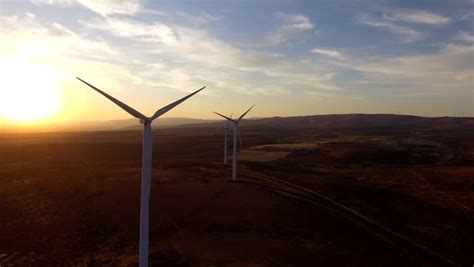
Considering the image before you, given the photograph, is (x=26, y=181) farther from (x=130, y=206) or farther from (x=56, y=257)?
(x=56, y=257)

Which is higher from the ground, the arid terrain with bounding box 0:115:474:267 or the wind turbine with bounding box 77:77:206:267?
the wind turbine with bounding box 77:77:206:267

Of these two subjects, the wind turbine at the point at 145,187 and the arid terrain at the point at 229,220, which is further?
the arid terrain at the point at 229,220

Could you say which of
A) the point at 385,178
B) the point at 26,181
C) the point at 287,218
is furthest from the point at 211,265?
the point at 385,178

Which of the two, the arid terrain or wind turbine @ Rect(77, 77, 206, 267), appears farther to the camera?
the arid terrain

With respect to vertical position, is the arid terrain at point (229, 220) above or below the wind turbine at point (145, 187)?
below

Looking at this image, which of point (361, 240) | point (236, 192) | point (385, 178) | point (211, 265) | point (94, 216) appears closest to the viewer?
point (211, 265)

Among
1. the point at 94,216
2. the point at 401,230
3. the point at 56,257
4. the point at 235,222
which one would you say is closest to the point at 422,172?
the point at 401,230

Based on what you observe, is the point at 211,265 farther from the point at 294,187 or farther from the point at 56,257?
the point at 294,187

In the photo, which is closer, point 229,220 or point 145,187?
point 145,187

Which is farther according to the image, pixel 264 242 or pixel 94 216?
pixel 94 216

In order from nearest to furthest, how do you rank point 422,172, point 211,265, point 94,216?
point 211,265 → point 94,216 → point 422,172

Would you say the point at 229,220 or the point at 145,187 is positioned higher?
the point at 145,187
